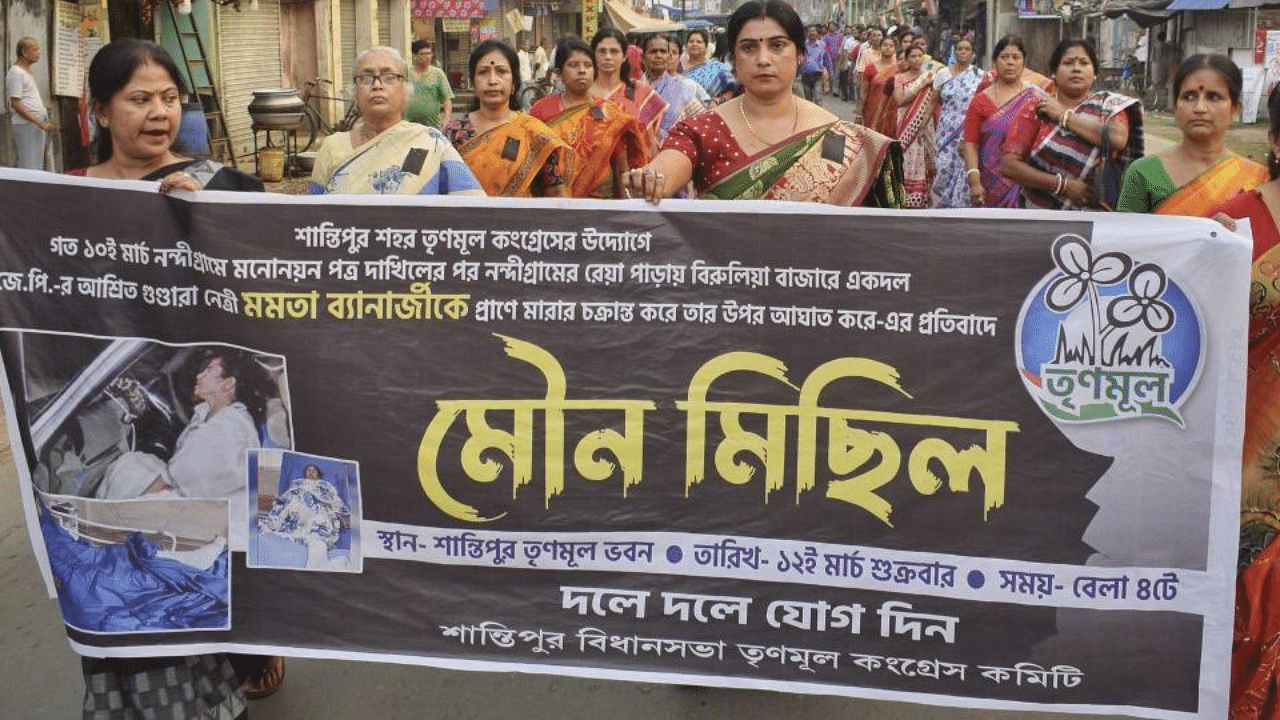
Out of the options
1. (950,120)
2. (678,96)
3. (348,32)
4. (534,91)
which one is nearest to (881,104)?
(950,120)

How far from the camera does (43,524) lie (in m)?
3.04

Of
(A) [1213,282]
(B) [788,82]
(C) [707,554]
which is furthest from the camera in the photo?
(B) [788,82]

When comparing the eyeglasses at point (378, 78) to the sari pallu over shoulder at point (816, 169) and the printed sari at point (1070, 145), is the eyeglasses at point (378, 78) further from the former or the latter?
the printed sari at point (1070, 145)

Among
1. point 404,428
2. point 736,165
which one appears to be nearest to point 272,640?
point 404,428

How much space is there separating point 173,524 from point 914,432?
1.53 m

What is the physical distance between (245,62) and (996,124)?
511 inches

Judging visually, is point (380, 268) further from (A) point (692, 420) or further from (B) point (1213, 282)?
(B) point (1213, 282)

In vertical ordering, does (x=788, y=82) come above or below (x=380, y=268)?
above

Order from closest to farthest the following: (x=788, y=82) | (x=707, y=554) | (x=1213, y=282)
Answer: (x=1213, y=282)
(x=707, y=554)
(x=788, y=82)

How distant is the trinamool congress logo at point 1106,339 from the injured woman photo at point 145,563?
1.69 meters

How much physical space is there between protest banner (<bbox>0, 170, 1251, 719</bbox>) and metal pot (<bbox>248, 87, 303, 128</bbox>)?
488 inches

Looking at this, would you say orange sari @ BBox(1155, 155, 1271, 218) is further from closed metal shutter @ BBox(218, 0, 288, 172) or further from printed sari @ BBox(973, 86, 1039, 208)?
closed metal shutter @ BBox(218, 0, 288, 172)

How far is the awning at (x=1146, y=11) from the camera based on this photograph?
2605cm

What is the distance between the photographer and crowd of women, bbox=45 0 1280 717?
9.75ft
